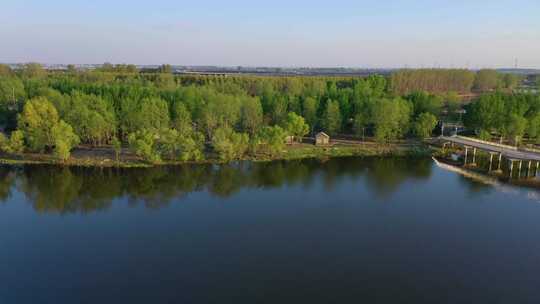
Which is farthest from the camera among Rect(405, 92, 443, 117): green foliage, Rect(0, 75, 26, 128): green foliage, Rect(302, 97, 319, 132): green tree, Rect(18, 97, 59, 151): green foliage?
Rect(405, 92, 443, 117): green foliage

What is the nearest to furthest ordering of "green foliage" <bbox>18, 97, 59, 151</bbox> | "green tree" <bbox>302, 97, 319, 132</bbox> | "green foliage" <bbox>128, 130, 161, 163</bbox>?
1. "green foliage" <bbox>128, 130, 161, 163</bbox>
2. "green foliage" <bbox>18, 97, 59, 151</bbox>
3. "green tree" <bbox>302, 97, 319, 132</bbox>

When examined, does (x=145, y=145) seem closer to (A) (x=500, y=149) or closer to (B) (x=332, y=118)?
(B) (x=332, y=118)

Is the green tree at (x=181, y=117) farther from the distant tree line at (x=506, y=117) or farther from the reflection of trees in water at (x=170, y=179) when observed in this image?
the distant tree line at (x=506, y=117)

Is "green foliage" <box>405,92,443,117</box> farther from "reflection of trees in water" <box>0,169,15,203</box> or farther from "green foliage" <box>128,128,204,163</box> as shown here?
"reflection of trees in water" <box>0,169,15,203</box>

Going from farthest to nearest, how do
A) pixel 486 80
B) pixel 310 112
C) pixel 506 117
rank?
pixel 486 80, pixel 310 112, pixel 506 117

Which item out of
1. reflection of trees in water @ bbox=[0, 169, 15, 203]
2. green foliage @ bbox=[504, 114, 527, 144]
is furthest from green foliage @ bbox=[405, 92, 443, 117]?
reflection of trees in water @ bbox=[0, 169, 15, 203]

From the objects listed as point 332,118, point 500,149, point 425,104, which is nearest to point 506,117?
point 500,149

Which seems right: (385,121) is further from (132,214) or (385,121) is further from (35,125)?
(35,125)

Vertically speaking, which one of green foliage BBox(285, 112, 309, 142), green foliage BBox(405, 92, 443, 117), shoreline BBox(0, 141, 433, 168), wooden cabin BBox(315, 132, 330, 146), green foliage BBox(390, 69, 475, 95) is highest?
green foliage BBox(390, 69, 475, 95)
